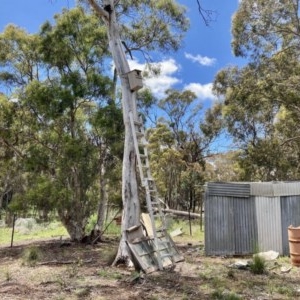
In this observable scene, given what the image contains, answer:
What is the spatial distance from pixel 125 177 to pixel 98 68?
5384 millimetres

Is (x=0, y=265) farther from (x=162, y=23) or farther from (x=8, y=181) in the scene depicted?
(x=8, y=181)

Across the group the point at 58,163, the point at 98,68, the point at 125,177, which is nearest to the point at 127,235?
the point at 125,177

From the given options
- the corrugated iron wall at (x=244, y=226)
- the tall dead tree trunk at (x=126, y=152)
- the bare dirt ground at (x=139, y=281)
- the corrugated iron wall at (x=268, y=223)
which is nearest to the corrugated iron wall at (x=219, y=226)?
the corrugated iron wall at (x=244, y=226)

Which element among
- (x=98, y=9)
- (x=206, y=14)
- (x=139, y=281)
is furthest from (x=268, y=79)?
(x=139, y=281)

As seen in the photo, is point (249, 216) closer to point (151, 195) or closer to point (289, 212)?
point (289, 212)

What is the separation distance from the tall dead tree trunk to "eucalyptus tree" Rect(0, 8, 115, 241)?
3.04m

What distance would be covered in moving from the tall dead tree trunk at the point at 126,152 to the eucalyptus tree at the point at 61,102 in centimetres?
304

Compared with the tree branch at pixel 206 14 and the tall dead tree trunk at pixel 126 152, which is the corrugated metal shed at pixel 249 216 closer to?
the tall dead tree trunk at pixel 126 152

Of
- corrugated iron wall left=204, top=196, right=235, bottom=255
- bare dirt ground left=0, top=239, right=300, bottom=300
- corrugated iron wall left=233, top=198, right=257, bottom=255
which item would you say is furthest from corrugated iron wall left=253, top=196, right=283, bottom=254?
bare dirt ground left=0, top=239, right=300, bottom=300

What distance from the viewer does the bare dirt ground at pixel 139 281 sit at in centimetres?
512

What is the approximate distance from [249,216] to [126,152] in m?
3.54

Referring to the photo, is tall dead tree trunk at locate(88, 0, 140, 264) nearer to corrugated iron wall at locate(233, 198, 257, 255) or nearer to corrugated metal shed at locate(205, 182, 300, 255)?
corrugated metal shed at locate(205, 182, 300, 255)

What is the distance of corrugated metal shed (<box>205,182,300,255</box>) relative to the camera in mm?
8984

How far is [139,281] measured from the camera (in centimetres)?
585
